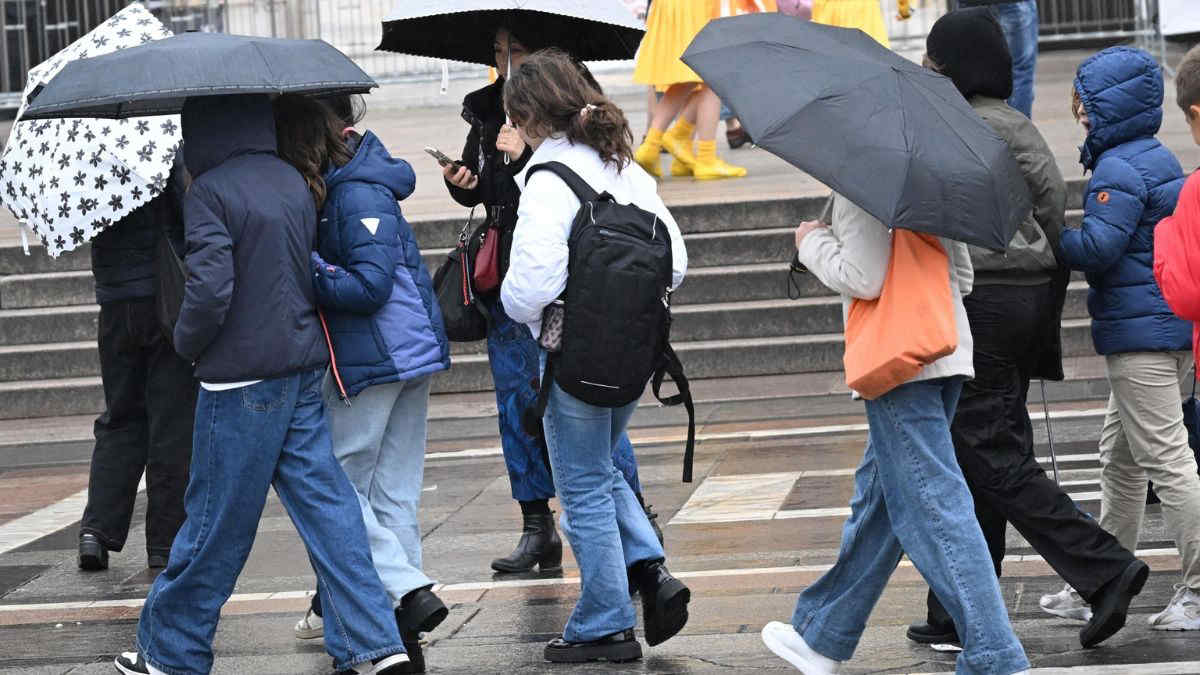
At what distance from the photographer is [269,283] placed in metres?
5.36

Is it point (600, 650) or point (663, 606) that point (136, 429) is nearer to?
point (600, 650)

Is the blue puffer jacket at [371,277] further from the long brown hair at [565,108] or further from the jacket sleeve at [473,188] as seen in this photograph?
the jacket sleeve at [473,188]

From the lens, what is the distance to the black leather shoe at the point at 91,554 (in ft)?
24.5

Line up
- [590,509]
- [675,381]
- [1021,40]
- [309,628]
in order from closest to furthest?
[590,509] < [675,381] < [309,628] < [1021,40]

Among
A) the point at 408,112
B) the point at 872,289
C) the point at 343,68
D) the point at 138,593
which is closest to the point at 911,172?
the point at 872,289

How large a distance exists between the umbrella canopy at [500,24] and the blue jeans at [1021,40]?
568cm

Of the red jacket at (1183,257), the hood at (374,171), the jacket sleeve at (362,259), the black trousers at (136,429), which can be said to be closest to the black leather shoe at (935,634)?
the red jacket at (1183,257)

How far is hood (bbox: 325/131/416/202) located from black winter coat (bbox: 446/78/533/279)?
668 millimetres

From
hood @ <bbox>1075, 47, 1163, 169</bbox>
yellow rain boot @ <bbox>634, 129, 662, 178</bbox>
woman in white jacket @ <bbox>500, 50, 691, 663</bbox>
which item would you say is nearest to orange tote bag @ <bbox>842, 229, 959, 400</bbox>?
woman in white jacket @ <bbox>500, 50, 691, 663</bbox>

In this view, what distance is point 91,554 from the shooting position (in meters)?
7.48

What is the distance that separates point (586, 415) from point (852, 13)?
8.74m

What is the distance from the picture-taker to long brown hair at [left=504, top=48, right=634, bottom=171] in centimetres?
562

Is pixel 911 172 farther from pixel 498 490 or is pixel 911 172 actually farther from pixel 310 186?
pixel 498 490

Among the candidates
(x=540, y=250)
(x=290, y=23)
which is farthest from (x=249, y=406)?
(x=290, y=23)
